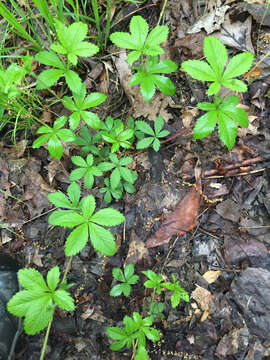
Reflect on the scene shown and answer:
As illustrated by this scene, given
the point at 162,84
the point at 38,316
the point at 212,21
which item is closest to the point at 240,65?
the point at 162,84

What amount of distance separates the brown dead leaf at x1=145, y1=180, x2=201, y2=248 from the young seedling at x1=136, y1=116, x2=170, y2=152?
472 mm

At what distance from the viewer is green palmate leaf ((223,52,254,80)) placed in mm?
1594

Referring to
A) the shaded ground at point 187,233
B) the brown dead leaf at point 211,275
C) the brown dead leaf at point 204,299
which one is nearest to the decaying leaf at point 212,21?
the shaded ground at point 187,233

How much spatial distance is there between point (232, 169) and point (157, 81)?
0.84 meters

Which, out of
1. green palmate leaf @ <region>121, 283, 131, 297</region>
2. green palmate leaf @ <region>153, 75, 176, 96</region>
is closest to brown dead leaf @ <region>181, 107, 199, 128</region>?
green palmate leaf @ <region>153, 75, 176, 96</region>

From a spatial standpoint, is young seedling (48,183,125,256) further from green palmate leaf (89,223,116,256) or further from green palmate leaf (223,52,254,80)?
Result: green palmate leaf (223,52,254,80)

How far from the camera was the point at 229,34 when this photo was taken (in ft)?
7.27

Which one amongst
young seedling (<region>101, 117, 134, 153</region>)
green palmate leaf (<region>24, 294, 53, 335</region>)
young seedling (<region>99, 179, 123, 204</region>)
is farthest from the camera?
young seedling (<region>99, 179, 123, 204</region>)

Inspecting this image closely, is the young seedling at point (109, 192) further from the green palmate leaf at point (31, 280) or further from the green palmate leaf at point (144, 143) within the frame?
the green palmate leaf at point (31, 280)

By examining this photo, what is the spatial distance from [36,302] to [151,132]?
135 centimetres

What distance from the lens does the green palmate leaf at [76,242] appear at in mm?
1492

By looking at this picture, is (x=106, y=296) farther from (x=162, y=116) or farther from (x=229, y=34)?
(x=229, y=34)

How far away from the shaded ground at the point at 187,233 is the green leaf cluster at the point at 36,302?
0.53 meters

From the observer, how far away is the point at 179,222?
2.00m
